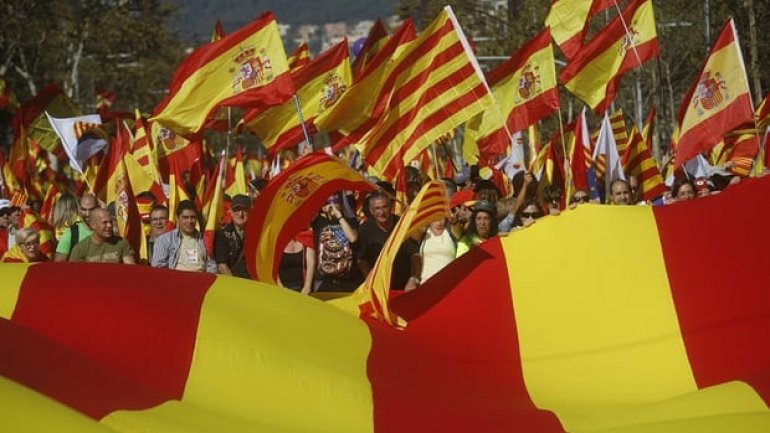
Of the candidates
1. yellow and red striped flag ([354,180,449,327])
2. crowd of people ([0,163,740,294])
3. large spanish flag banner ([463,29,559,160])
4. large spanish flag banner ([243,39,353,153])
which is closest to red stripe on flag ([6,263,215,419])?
yellow and red striped flag ([354,180,449,327])

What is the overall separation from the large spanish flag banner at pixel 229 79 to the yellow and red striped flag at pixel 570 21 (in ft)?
11.6

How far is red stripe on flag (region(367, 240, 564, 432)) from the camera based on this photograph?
21.7 feet

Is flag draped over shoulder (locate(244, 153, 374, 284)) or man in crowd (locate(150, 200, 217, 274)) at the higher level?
flag draped over shoulder (locate(244, 153, 374, 284))

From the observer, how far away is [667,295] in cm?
774

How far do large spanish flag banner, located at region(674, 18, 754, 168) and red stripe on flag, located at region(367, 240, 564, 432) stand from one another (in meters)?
5.29

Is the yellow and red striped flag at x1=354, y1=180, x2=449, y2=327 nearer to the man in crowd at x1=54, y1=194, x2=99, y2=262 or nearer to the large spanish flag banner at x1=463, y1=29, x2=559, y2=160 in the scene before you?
the man in crowd at x1=54, y1=194, x2=99, y2=262

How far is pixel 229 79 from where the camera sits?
12617 mm

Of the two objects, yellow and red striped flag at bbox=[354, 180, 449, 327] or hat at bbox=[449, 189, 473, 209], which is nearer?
yellow and red striped flag at bbox=[354, 180, 449, 327]

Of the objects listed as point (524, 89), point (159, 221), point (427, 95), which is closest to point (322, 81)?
point (524, 89)

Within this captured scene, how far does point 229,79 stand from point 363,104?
113cm

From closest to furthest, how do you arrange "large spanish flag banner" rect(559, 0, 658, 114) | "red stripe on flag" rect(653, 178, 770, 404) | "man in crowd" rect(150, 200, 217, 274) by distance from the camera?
"red stripe on flag" rect(653, 178, 770, 404) → "man in crowd" rect(150, 200, 217, 274) → "large spanish flag banner" rect(559, 0, 658, 114)

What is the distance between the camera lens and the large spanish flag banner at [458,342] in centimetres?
648

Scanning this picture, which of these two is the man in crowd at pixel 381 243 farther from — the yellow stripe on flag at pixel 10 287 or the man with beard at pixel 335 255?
the yellow stripe on flag at pixel 10 287

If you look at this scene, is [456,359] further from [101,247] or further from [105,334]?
[101,247]
